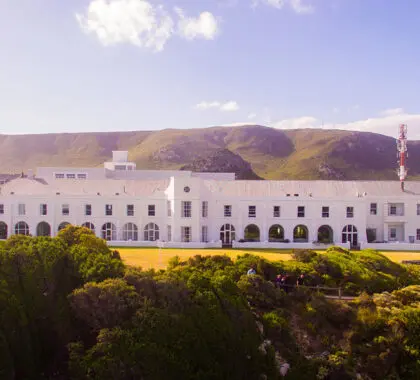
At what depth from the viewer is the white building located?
4578cm

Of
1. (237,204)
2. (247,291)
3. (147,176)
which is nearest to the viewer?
(247,291)

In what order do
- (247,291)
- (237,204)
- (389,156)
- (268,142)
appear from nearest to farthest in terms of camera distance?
(247,291), (237,204), (389,156), (268,142)

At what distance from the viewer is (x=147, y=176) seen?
223 feet

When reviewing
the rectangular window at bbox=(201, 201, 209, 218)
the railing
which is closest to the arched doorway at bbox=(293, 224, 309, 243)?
the rectangular window at bbox=(201, 201, 209, 218)

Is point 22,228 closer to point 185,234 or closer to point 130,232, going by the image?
point 130,232

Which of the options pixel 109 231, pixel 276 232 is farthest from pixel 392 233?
pixel 109 231

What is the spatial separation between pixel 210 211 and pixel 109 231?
29.9 ft

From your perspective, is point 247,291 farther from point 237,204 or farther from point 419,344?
point 237,204

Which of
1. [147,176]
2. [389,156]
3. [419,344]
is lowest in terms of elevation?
[419,344]

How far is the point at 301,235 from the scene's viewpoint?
52.7 m

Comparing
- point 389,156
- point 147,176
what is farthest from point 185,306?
point 389,156

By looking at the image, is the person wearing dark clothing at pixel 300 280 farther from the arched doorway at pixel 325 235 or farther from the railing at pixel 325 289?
the arched doorway at pixel 325 235

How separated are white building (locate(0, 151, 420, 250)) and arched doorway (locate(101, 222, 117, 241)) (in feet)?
0.29

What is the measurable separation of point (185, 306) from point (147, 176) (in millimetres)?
49792
